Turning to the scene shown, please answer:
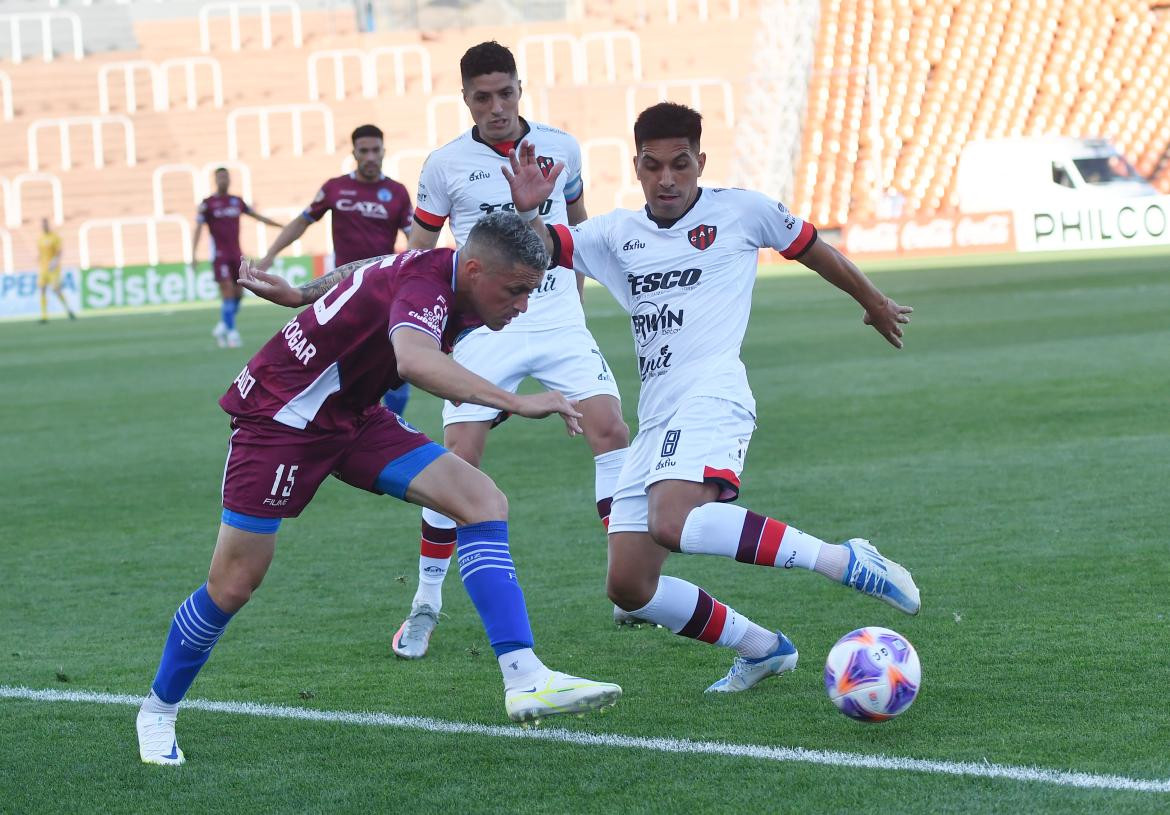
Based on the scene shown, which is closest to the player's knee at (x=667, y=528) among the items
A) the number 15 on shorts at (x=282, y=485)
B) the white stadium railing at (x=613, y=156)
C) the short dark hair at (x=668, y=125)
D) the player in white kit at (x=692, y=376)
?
the player in white kit at (x=692, y=376)

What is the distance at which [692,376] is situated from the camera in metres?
5.34

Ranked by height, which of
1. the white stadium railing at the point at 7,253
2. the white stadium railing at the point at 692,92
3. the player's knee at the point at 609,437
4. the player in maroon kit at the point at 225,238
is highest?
the player's knee at the point at 609,437

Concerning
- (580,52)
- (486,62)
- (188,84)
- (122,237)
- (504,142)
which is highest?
(486,62)

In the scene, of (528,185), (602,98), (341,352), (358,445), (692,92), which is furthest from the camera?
(692,92)

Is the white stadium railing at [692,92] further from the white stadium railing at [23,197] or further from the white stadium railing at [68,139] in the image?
the white stadium railing at [23,197]

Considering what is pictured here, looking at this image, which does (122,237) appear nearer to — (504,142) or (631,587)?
(504,142)

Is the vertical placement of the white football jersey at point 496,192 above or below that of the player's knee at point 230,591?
above

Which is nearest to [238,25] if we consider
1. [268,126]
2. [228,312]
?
[268,126]

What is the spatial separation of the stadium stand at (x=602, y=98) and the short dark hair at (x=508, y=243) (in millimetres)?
36743

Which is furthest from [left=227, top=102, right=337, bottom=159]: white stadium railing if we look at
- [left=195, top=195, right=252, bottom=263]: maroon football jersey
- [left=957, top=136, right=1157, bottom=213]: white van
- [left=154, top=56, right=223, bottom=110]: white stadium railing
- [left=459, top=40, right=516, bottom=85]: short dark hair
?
[left=459, top=40, right=516, bottom=85]: short dark hair

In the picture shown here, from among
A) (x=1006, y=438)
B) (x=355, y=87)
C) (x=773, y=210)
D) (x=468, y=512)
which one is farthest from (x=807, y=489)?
(x=355, y=87)

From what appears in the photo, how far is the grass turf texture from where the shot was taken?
14.1 ft

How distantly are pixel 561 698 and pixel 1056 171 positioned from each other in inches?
1417

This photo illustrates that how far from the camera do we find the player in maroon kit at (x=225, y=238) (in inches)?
894
